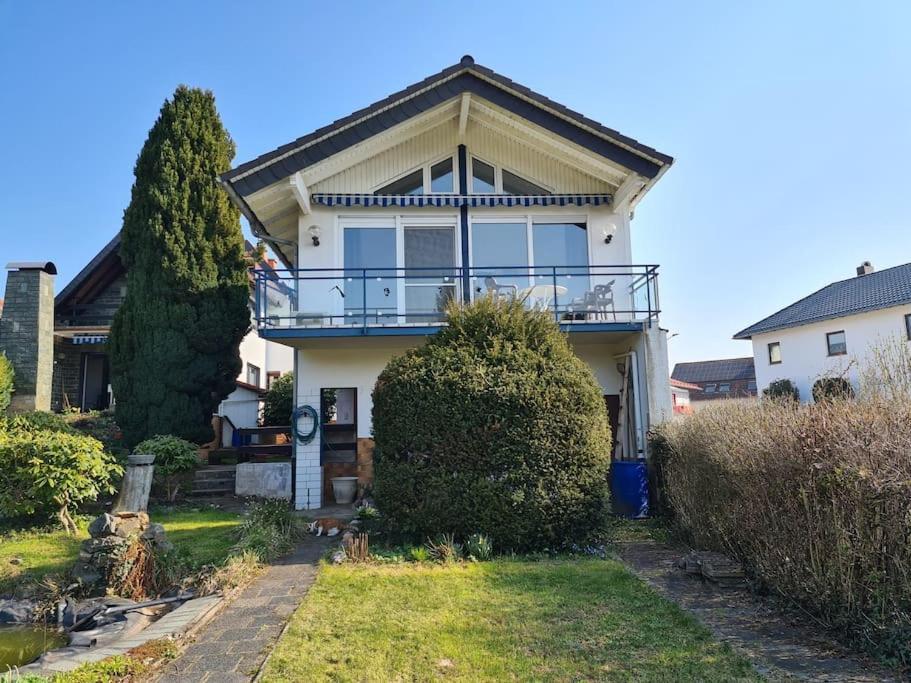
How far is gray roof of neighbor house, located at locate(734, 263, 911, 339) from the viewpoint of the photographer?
31.9 m

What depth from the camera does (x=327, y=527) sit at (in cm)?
1052

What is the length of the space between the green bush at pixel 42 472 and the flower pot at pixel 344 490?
15.3 feet

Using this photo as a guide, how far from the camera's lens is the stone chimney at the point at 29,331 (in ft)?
54.6

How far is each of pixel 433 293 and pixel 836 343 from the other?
30.8 meters

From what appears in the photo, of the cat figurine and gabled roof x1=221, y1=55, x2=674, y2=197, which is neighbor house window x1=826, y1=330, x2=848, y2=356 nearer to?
gabled roof x1=221, y1=55, x2=674, y2=197

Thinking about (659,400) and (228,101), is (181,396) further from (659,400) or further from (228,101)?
(659,400)

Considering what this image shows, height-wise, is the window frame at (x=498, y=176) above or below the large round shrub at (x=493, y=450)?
above

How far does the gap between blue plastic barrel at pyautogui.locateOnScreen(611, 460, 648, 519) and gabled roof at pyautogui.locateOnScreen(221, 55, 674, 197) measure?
700 cm

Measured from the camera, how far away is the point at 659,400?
517 inches

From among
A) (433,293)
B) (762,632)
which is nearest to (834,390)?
(762,632)

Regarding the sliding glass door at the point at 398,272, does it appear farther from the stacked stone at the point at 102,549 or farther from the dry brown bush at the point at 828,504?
the dry brown bush at the point at 828,504

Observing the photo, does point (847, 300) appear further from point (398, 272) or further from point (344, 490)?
point (344, 490)

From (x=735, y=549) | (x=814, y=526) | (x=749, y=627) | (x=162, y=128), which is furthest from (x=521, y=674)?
(x=162, y=128)

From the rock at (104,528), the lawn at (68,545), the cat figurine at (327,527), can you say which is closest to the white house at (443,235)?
the lawn at (68,545)
